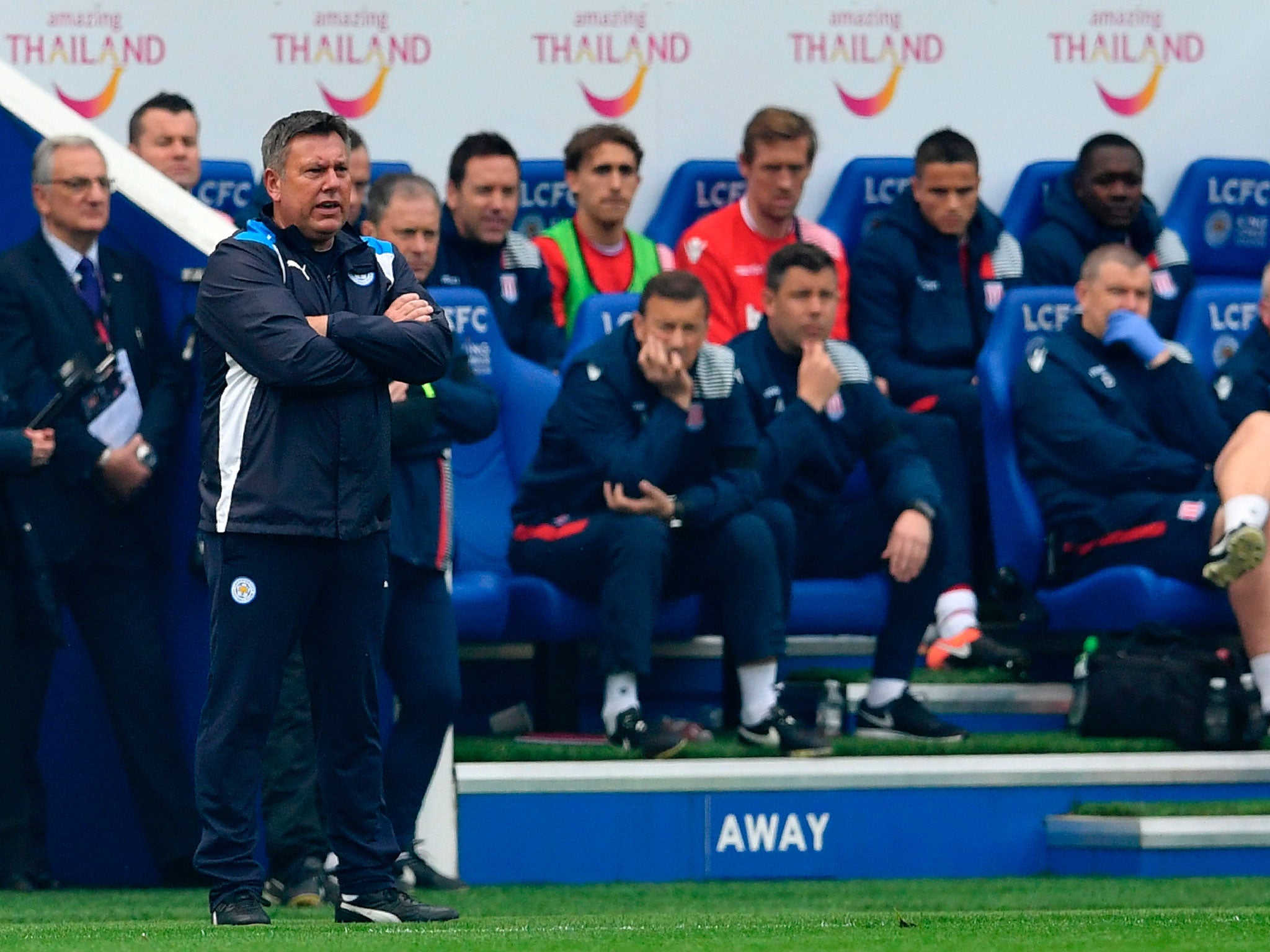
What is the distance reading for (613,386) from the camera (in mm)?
6820

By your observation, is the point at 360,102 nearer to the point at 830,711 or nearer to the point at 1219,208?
the point at 830,711

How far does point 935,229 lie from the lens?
26.7ft

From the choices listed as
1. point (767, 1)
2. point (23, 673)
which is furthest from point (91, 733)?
point (767, 1)

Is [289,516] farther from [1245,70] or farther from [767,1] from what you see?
[1245,70]

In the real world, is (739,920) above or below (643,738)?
below

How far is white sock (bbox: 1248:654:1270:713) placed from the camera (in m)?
6.98

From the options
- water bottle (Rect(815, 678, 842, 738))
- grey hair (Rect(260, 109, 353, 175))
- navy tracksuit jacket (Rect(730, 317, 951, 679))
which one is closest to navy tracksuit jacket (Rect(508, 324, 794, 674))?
navy tracksuit jacket (Rect(730, 317, 951, 679))

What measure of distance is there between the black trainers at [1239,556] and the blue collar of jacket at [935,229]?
5.82ft

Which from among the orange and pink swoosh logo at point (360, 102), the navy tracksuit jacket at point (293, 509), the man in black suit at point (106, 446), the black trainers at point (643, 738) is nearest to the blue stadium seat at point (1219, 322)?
the black trainers at point (643, 738)

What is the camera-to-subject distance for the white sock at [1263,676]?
6.98m

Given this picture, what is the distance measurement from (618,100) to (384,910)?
451 cm

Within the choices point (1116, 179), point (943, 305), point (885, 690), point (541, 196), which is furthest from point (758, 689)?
point (1116, 179)

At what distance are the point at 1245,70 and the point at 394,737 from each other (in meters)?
4.89

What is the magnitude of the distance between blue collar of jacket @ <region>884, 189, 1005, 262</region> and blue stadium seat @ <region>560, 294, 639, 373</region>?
4.00ft
